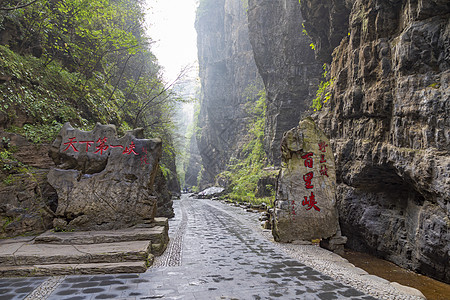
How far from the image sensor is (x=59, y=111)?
25.2ft

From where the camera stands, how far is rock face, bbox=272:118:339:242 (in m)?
6.41

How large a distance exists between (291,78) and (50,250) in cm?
1843

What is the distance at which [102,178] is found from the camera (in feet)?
21.2

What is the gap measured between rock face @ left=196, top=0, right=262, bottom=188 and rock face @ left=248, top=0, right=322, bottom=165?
26.9ft

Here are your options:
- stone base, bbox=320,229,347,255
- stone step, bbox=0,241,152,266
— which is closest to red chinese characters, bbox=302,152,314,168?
stone base, bbox=320,229,347,255

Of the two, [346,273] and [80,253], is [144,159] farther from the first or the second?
[346,273]

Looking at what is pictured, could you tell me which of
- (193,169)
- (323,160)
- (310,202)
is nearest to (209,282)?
(310,202)

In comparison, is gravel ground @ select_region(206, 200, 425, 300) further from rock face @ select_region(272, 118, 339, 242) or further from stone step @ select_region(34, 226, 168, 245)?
stone step @ select_region(34, 226, 168, 245)

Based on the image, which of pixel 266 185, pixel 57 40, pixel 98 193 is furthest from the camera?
pixel 266 185

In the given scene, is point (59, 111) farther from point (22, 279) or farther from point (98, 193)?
point (22, 279)

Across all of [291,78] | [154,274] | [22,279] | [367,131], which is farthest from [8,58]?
[291,78]

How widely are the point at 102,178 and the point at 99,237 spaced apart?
4.95 feet

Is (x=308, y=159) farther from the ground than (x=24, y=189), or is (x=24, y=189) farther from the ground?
(x=308, y=159)

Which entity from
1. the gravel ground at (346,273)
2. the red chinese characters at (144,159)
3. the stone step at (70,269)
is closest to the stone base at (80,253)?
the stone step at (70,269)
